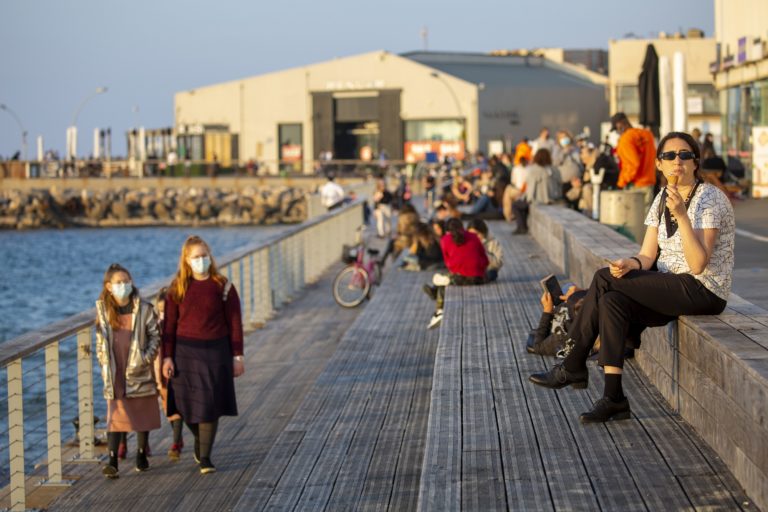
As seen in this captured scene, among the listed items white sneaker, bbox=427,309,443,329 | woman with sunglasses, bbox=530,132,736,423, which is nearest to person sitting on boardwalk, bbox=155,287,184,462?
woman with sunglasses, bbox=530,132,736,423

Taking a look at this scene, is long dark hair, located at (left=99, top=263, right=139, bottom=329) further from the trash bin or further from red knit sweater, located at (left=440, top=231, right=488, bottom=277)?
the trash bin

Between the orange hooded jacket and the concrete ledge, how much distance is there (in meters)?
6.95

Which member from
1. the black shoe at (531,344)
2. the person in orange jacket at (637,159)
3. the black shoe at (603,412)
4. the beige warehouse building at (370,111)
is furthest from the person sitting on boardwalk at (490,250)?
the beige warehouse building at (370,111)

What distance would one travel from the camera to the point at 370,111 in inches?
3167

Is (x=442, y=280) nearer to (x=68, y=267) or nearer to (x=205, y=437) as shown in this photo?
(x=205, y=437)

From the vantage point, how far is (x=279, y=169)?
3204 inches

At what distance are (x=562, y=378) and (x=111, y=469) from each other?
10.1 feet

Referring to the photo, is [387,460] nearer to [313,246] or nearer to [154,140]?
[313,246]

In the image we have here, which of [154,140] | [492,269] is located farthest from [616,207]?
[154,140]

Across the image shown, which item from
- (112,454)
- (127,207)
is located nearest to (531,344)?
(112,454)

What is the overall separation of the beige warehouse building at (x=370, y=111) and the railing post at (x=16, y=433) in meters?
68.1

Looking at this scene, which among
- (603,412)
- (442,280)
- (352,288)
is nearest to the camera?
(603,412)

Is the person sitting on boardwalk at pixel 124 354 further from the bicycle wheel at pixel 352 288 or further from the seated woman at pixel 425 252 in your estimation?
the bicycle wheel at pixel 352 288

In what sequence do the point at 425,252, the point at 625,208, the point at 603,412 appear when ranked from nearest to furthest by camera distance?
1. the point at 603,412
2. the point at 625,208
3. the point at 425,252
